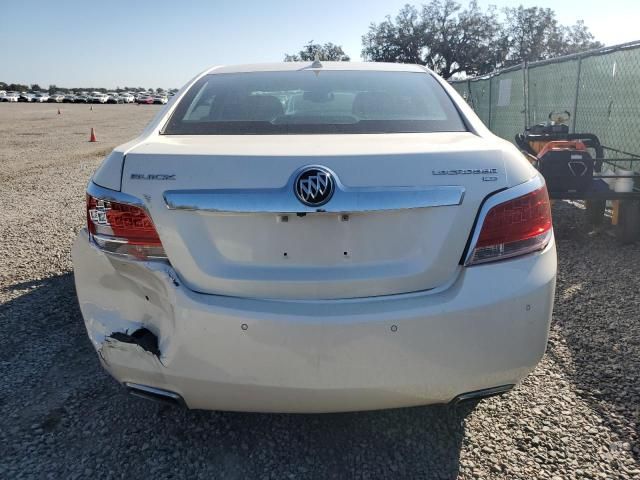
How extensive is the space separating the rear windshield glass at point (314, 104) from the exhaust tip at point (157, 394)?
111 cm

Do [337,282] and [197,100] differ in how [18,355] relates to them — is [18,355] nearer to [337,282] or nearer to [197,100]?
[197,100]

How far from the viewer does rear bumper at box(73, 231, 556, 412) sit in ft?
6.24

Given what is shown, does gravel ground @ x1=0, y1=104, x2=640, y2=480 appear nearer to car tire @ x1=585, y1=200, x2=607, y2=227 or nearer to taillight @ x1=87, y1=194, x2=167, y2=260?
taillight @ x1=87, y1=194, x2=167, y2=260

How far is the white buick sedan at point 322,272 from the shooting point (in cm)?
190

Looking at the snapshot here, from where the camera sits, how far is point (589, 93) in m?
8.17

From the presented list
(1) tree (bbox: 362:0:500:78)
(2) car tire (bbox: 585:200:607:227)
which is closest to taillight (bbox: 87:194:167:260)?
(2) car tire (bbox: 585:200:607:227)

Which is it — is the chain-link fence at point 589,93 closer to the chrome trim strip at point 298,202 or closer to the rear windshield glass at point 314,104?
the rear windshield glass at point 314,104

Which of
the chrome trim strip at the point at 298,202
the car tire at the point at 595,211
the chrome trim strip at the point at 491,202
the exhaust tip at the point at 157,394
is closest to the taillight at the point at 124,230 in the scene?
the chrome trim strip at the point at 298,202

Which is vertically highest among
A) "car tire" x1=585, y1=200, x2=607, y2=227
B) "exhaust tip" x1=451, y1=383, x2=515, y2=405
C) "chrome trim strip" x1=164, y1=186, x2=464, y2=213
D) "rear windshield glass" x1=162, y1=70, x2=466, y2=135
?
"rear windshield glass" x1=162, y1=70, x2=466, y2=135

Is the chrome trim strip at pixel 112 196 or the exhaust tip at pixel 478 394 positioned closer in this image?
the chrome trim strip at pixel 112 196

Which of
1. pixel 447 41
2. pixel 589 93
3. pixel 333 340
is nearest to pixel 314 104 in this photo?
pixel 333 340

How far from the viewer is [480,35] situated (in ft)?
168

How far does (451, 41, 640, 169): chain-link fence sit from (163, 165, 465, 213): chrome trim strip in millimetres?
5330

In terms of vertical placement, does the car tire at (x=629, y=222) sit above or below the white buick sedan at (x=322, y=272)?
below
